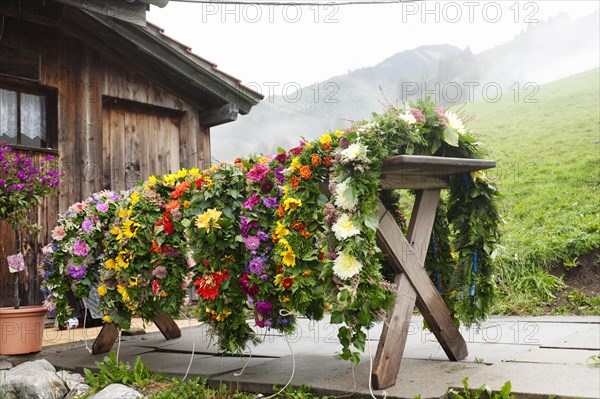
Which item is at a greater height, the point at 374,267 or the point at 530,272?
the point at 374,267

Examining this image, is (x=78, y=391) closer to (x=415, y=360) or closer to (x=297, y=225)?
(x=297, y=225)

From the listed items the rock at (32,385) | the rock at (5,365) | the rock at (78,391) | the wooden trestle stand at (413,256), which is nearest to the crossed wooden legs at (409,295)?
the wooden trestle stand at (413,256)

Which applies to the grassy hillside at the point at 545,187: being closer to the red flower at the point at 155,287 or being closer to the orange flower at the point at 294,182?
the orange flower at the point at 294,182

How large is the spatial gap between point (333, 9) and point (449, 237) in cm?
432

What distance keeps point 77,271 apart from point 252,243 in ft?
6.16

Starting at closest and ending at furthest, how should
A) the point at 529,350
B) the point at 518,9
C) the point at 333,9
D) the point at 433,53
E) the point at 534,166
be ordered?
the point at 529,350
the point at 518,9
the point at 333,9
the point at 534,166
the point at 433,53

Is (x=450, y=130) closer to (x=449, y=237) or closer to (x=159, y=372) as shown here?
(x=449, y=237)

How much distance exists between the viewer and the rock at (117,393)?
3316mm

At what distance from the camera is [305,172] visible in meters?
3.14

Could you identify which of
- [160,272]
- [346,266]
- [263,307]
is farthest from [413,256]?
[160,272]

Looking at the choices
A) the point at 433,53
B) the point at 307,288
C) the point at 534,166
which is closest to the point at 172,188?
the point at 307,288

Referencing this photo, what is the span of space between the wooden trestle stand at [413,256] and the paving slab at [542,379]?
436 mm

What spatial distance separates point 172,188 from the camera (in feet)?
14.3

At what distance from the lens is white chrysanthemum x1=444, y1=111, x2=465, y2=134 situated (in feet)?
11.0
